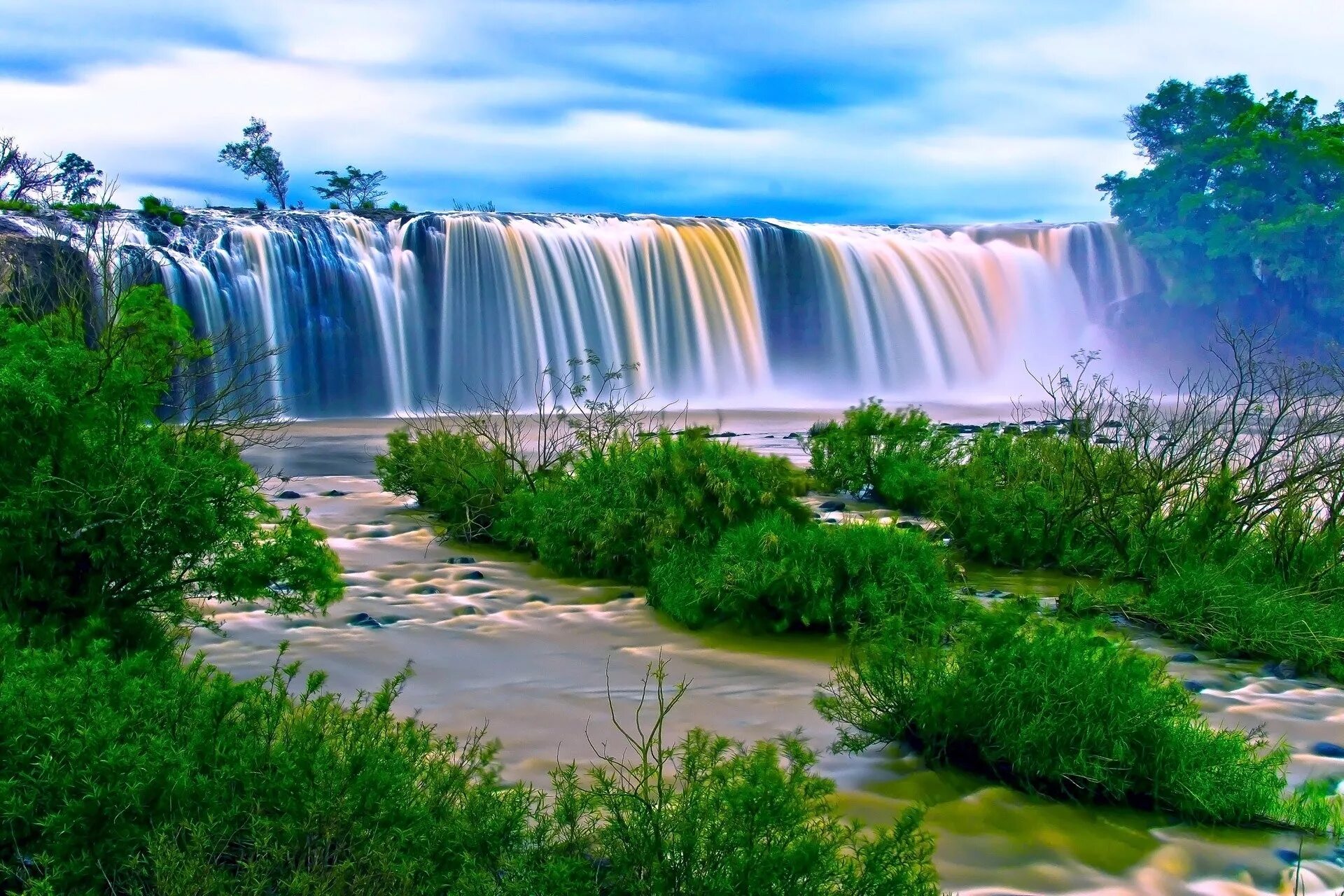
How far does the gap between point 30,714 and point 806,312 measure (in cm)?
3017

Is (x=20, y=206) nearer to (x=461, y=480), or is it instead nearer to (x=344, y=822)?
(x=461, y=480)

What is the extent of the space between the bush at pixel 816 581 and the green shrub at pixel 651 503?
2.01 feet

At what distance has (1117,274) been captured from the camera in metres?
41.9

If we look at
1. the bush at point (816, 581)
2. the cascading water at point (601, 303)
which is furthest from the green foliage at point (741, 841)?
the cascading water at point (601, 303)

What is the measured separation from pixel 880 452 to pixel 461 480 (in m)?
4.01

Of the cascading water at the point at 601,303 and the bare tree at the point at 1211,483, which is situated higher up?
the cascading water at the point at 601,303

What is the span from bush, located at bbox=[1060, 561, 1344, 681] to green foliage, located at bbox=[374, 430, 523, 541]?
473 cm

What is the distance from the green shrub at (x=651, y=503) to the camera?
8.03m

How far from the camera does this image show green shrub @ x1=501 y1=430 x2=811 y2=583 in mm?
→ 8031

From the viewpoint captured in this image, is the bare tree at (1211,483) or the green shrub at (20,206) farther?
the green shrub at (20,206)

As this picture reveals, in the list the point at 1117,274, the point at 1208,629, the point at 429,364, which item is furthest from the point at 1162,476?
the point at 1117,274

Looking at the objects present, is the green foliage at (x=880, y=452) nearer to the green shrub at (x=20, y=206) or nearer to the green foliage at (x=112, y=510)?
the green foliage at (x=112, y=510)

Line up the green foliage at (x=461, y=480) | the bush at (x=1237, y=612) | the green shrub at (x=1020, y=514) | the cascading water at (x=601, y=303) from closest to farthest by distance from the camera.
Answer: the bush at (x=1237, y=612)
the green shrub at (x=1020, y=514)
the green foliage at (x=461, y=480)
the cascading water at (x=601, y=303)

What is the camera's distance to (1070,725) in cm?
457
